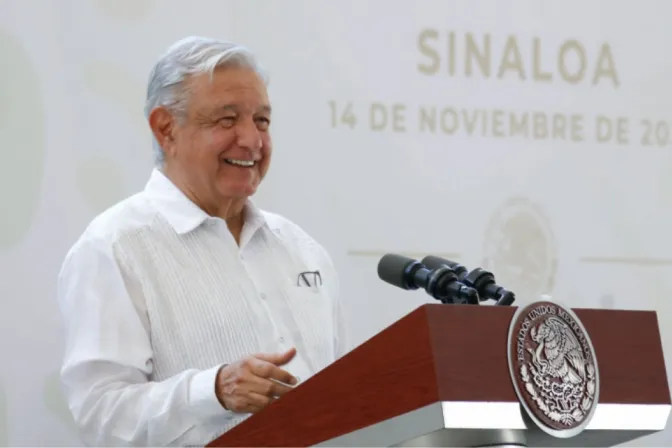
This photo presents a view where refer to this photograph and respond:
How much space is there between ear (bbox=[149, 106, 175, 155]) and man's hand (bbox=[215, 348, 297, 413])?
77cm

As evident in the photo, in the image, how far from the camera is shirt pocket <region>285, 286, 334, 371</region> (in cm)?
245

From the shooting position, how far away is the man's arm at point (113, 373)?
2111 millimetres

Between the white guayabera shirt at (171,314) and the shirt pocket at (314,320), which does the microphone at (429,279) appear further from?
the shirt pocket at (314,320)

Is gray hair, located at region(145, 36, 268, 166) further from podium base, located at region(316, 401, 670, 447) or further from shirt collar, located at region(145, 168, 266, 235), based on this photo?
podium base, located at region(316, 401, 670, 447)

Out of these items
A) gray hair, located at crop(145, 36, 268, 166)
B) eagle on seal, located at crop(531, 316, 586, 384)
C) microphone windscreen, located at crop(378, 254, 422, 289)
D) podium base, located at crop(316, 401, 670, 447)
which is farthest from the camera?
gray hair, located at crop(145, 36, 268, 166)

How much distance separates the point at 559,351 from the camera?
1548mm

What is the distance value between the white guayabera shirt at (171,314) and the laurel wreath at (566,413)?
0.67 meters

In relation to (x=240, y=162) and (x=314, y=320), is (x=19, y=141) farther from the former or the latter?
(x=314, y=320)

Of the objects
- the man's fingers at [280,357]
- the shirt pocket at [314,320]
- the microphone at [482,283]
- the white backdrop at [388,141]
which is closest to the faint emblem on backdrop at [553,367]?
the microphone at [482,283]

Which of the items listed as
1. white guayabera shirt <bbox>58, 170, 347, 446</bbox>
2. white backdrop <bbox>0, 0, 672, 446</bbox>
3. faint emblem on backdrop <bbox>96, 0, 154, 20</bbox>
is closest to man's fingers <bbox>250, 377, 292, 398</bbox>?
white guayabera shirt <bbox>58, 170, 347, 446</bbox>

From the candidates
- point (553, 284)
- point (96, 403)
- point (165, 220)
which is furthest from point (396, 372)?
point (553, 284)

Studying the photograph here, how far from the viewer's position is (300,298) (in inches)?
99.1


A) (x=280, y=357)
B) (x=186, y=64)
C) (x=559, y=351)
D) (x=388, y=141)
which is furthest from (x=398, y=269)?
(x=388, y=141)

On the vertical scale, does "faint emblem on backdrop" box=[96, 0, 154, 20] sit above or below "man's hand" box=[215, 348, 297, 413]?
above
